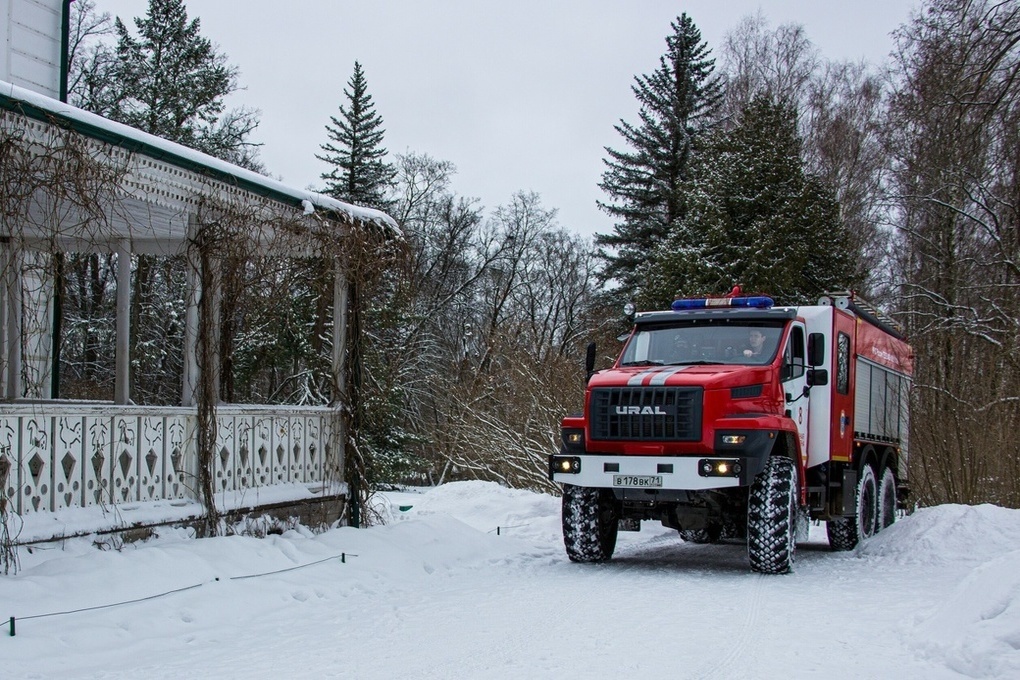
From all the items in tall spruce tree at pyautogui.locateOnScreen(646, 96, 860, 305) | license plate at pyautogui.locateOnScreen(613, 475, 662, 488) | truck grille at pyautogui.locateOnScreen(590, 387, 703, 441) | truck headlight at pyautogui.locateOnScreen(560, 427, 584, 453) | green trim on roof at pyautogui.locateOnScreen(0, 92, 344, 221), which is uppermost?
tall spruce tree at pyautogui.locateOnScreen(646, 96, 860, 305)

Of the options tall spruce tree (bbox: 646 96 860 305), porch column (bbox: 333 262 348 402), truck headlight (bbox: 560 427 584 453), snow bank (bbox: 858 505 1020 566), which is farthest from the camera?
tall spruce tree (bbox: 646 96 860 305)

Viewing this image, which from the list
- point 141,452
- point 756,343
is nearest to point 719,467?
point 756,343

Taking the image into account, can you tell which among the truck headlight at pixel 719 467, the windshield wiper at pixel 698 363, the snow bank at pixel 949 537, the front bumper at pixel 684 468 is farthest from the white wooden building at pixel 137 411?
the snow bank at pixel 949 537

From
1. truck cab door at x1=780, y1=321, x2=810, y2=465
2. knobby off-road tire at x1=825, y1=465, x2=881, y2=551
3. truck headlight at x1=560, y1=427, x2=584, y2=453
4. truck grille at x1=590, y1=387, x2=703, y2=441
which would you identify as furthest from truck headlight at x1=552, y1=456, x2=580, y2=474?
knobby off-road tire at x1=825, y1=465, x2=881, y2=551

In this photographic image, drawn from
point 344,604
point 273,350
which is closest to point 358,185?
point 273,350

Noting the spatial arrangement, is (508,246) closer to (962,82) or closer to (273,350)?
(273,350)

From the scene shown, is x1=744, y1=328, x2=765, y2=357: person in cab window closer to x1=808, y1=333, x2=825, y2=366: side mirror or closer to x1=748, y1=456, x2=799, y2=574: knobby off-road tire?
x1=808, y1=333, x2=825, y2=366: side mirror

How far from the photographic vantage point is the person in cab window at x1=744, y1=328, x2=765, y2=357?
10.6 metres

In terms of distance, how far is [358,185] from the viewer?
3750 cm

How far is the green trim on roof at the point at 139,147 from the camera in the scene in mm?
7258

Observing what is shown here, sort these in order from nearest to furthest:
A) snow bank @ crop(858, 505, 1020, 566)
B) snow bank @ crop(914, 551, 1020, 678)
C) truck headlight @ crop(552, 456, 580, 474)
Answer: snow bank @ crop(914, 551, 1020, 678) < truck headlight @ crop(552, 456, 580, 474) < snow bank @ crop(858, 505, 1020, 566)

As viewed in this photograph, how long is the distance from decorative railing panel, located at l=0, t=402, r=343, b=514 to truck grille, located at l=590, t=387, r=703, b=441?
3.32 metres

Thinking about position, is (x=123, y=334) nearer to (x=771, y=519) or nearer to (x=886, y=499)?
(x=771, y=519)

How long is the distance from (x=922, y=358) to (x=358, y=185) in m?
24.8
